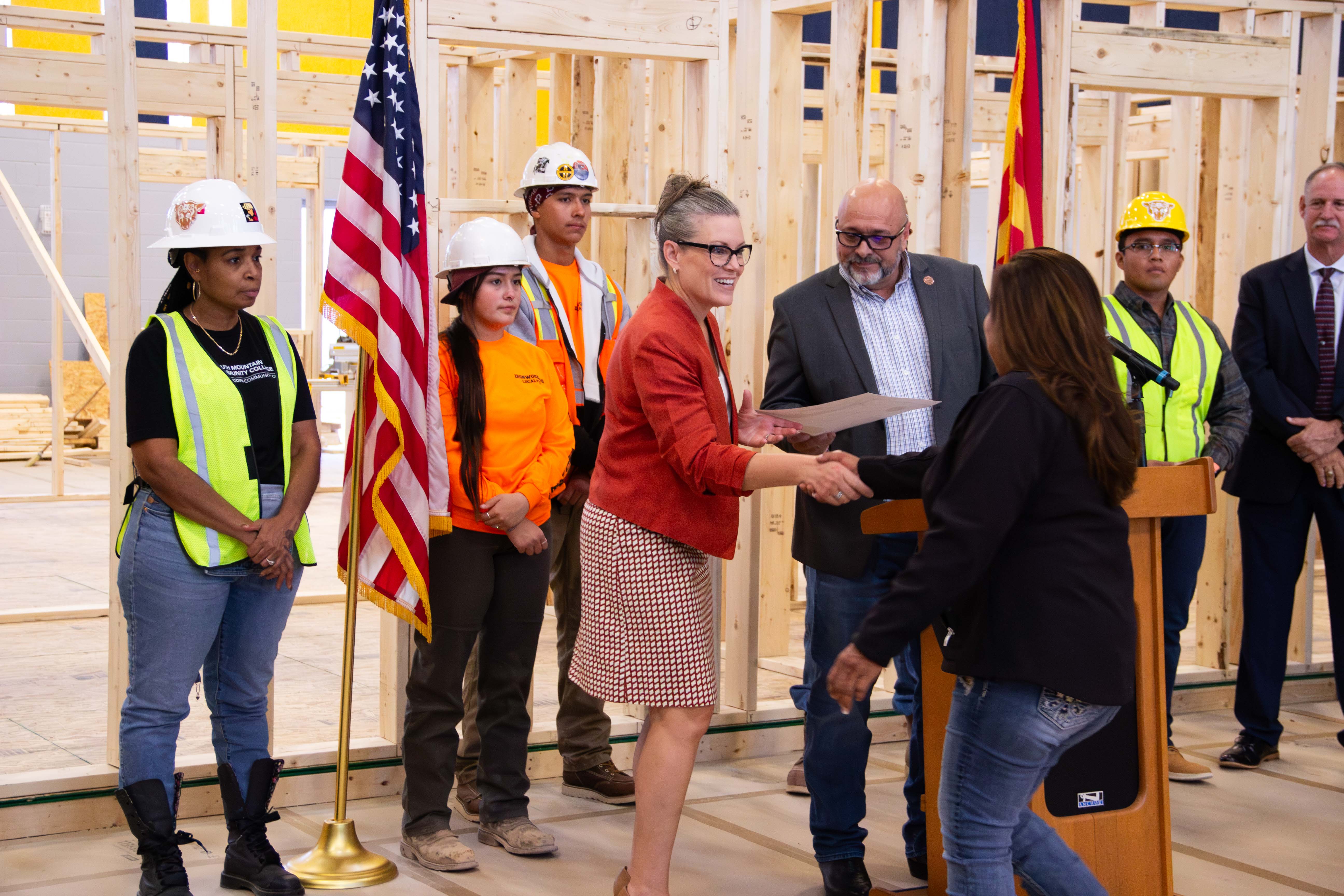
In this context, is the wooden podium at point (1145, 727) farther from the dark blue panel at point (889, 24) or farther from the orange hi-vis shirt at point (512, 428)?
the dark blue panel at point (889, 24)

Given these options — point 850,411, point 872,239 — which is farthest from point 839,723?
Result: point 872,239

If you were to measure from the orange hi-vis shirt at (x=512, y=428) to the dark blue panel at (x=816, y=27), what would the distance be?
4.99 m

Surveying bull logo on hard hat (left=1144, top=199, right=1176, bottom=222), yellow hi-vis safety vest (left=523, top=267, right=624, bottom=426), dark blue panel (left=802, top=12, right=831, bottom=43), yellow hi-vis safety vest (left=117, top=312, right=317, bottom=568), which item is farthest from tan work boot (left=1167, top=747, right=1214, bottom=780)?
dark blue panel (left=802, top=12, right=831, bottom=43)

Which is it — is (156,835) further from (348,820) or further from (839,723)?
(839,723)

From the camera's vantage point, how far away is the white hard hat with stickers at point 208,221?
10.9 ft

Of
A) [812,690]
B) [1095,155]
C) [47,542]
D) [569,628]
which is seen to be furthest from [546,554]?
[47,542]

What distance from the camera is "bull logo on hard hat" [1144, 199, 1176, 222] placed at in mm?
4484

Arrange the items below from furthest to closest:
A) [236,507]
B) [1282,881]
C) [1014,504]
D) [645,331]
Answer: [1282,881]
[236,507]
[645,331]
[1014,504]

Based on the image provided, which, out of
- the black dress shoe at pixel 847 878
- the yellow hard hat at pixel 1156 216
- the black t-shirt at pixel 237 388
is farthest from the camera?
the yellow hard hat at pixel 1156 216

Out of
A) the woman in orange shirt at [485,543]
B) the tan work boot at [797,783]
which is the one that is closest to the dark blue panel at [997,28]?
the tan work boot at [797,783]

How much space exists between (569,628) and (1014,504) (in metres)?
2.29

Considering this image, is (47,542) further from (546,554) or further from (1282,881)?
(1282,881)

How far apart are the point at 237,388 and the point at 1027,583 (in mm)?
1980

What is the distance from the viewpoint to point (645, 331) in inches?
120
